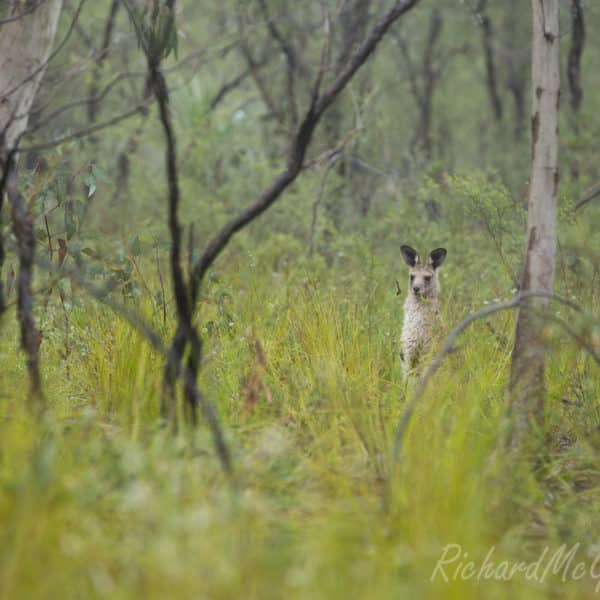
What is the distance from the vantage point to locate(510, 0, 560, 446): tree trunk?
4605mm

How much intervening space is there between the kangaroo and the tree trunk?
960 mm

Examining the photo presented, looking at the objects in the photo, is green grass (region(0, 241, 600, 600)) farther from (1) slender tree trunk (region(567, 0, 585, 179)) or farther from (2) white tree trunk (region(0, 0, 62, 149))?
(1) slender tree trunk (region(567, 0, 585, 179))

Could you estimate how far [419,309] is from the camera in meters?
6.44

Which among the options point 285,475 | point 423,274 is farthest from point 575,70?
point 285,475

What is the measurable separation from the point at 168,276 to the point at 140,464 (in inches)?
208

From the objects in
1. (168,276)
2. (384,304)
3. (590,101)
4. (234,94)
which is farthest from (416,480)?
(234,94)

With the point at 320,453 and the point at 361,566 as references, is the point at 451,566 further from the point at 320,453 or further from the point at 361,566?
the point at 320,453

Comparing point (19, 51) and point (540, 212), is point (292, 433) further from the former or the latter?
point (19, 51)

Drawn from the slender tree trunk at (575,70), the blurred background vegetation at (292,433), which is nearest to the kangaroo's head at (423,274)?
the blurred background vegetation at (292,433)

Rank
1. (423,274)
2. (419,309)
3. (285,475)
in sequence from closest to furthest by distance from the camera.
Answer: (285,475) < (419,309) < (423,274)

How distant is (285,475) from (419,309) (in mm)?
2758

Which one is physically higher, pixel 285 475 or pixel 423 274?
pixel 423 274

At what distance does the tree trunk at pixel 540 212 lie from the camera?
461 centimetres

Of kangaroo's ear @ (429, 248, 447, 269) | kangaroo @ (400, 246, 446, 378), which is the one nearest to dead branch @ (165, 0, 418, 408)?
kangaroo @ (400, 246, 446, 378)
